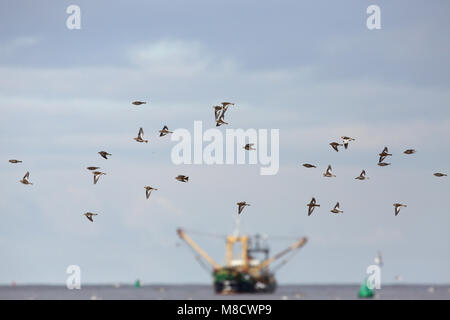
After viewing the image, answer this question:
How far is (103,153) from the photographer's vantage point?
79.9 meters
